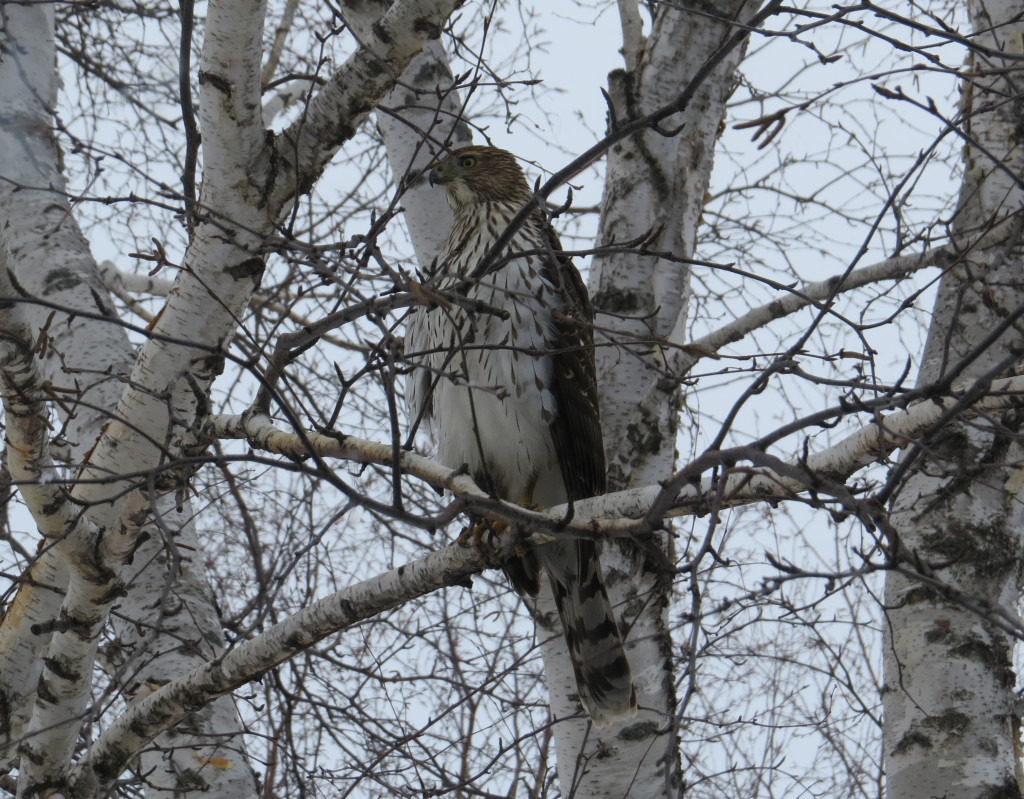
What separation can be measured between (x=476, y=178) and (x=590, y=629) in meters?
1.64

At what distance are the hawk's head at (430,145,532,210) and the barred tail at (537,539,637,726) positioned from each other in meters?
1.29

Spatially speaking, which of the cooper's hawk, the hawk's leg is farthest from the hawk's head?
the hawk's leg

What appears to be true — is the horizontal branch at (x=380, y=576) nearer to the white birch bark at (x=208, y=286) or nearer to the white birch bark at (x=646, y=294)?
the white birch bark at (x=208, y=286)

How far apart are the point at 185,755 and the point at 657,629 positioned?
140 cm

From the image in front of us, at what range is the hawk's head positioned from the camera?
3990mm

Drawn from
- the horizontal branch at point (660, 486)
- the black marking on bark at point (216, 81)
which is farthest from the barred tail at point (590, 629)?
the black marking on bark at point (216, 81)

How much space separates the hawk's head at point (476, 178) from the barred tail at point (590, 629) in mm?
1290

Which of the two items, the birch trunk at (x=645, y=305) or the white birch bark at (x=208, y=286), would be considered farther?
the birch trunk at (x=645, y=305)

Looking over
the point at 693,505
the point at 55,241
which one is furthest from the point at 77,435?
the point at 693,505

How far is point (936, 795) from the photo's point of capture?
9.73 feet

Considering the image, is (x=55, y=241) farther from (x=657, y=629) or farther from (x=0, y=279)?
(x=657, y=629)

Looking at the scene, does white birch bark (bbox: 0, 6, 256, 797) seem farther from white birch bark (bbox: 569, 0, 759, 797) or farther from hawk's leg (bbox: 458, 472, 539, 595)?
white birch bark (bbox: 569, 0, 759, 797)

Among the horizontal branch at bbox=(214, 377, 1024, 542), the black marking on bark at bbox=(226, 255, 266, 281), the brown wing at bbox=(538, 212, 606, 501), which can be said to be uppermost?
the brown wing at bbox=(538, 212, 606, 501)

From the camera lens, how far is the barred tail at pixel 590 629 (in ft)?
10.6
